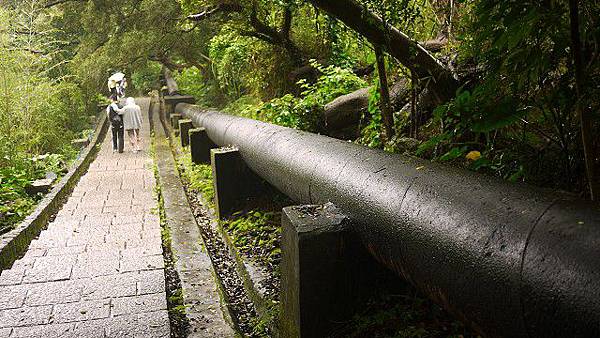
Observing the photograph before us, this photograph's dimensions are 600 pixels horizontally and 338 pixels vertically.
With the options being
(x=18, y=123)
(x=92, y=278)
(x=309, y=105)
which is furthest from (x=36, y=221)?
(x=18, y=123)

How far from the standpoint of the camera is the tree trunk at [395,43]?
3787 mm

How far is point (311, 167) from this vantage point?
3.12 metres

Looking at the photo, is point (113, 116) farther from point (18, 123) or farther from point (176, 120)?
point (176, 120)

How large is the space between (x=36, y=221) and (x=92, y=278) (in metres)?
2.01

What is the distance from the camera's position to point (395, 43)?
395cm

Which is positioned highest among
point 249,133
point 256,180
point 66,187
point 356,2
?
point 356,2

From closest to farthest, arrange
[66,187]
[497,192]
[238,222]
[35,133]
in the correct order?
[497,192], [238,222], [66,187], [35,133]

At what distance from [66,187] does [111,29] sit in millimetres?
7819

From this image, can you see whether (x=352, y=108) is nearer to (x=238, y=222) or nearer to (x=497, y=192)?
(x=238, y=222)

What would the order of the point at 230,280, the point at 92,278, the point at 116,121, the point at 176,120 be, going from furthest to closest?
1. the point at 176,120
2. the point at 116,121
3. the point at 230,280
4. the point at 92,278

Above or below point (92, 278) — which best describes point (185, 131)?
above

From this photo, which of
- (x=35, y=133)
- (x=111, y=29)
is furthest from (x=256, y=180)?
(x=111, y=29)

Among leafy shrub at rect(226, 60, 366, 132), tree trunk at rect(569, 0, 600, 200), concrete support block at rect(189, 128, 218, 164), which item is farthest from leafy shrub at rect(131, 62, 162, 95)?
tree trunk at rect(569, 0, 600, 200)

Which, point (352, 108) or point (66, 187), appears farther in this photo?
point (66, 187)
